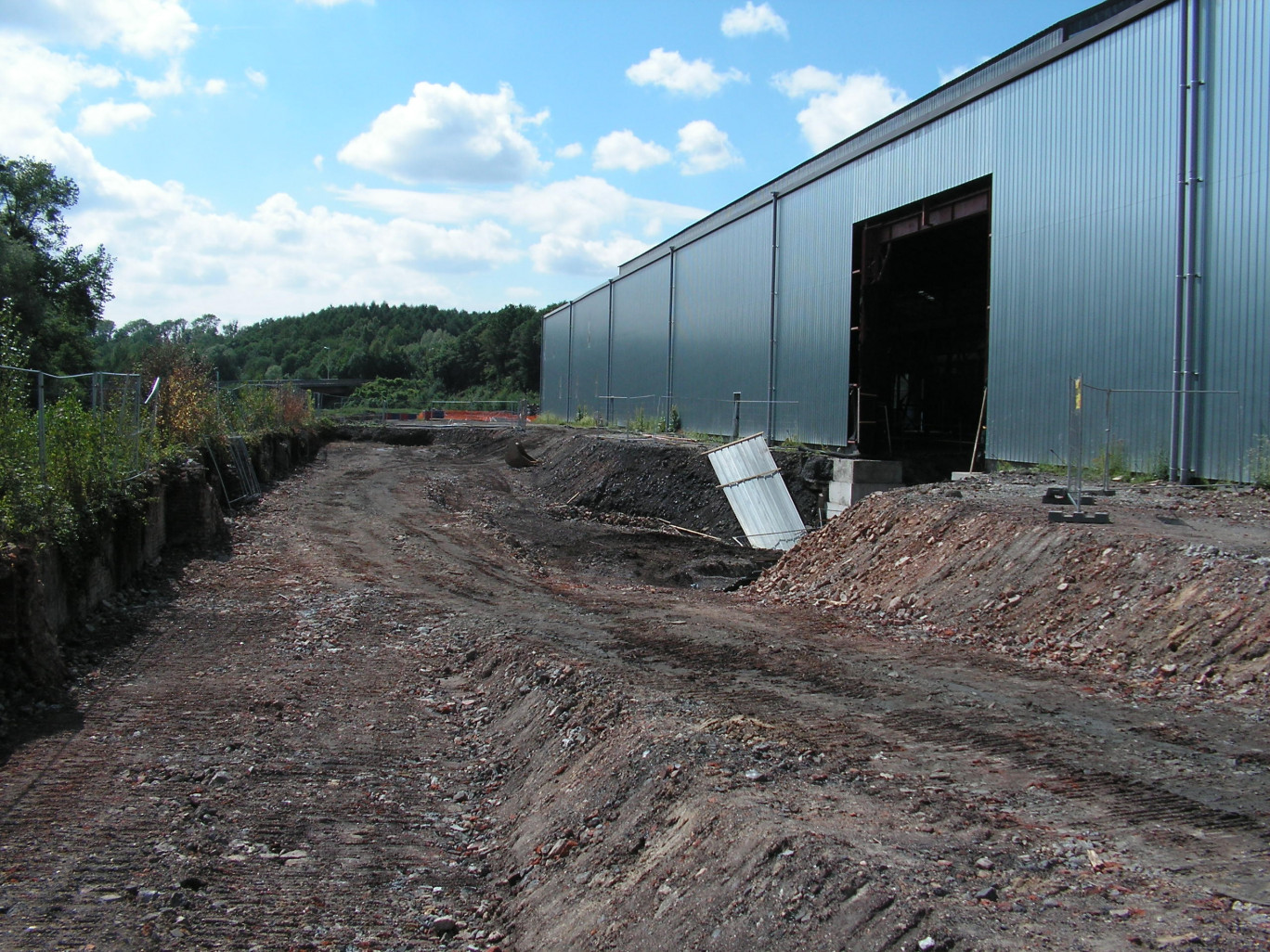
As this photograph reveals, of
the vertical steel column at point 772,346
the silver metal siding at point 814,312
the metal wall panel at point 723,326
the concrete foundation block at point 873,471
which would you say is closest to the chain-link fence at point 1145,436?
the concrete foundation block at point 873,471

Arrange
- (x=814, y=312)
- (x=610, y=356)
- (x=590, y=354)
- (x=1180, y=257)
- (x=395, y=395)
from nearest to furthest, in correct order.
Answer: (x=1180, y=257)
(x=814, y=312)
(x=610, y=356)
(x=590, y=354)
(x=395, y=395)

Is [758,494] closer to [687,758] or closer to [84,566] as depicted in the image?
[84,566]

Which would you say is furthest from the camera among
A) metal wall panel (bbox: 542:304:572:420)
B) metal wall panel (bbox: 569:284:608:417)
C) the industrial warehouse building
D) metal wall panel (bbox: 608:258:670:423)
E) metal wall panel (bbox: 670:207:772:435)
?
metal wall panel (bbox: 542:304:572:420)

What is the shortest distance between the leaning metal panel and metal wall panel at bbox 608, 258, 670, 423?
12250 mm

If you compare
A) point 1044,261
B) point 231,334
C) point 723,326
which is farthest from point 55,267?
point 231,334

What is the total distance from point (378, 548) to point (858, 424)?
38.7ft

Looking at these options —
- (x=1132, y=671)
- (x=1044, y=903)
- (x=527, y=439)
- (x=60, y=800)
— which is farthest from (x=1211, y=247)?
(x=527, y=439)

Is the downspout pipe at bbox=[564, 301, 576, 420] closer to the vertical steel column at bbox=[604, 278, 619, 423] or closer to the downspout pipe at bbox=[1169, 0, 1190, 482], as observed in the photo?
the vertical steel column at bbox=[604, 278, 619, 423]

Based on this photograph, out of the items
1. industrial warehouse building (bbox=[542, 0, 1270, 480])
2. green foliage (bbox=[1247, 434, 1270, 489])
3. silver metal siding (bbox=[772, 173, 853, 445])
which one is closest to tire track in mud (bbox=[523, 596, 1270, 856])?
green foliage (bbox=[1247, 434, 1270, 489])

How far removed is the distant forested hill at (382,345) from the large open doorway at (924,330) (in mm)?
68371

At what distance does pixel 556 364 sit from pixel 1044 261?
137 ft

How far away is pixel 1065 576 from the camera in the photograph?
35.0ft

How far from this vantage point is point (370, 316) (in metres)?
187

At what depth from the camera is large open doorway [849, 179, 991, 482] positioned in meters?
21.6
